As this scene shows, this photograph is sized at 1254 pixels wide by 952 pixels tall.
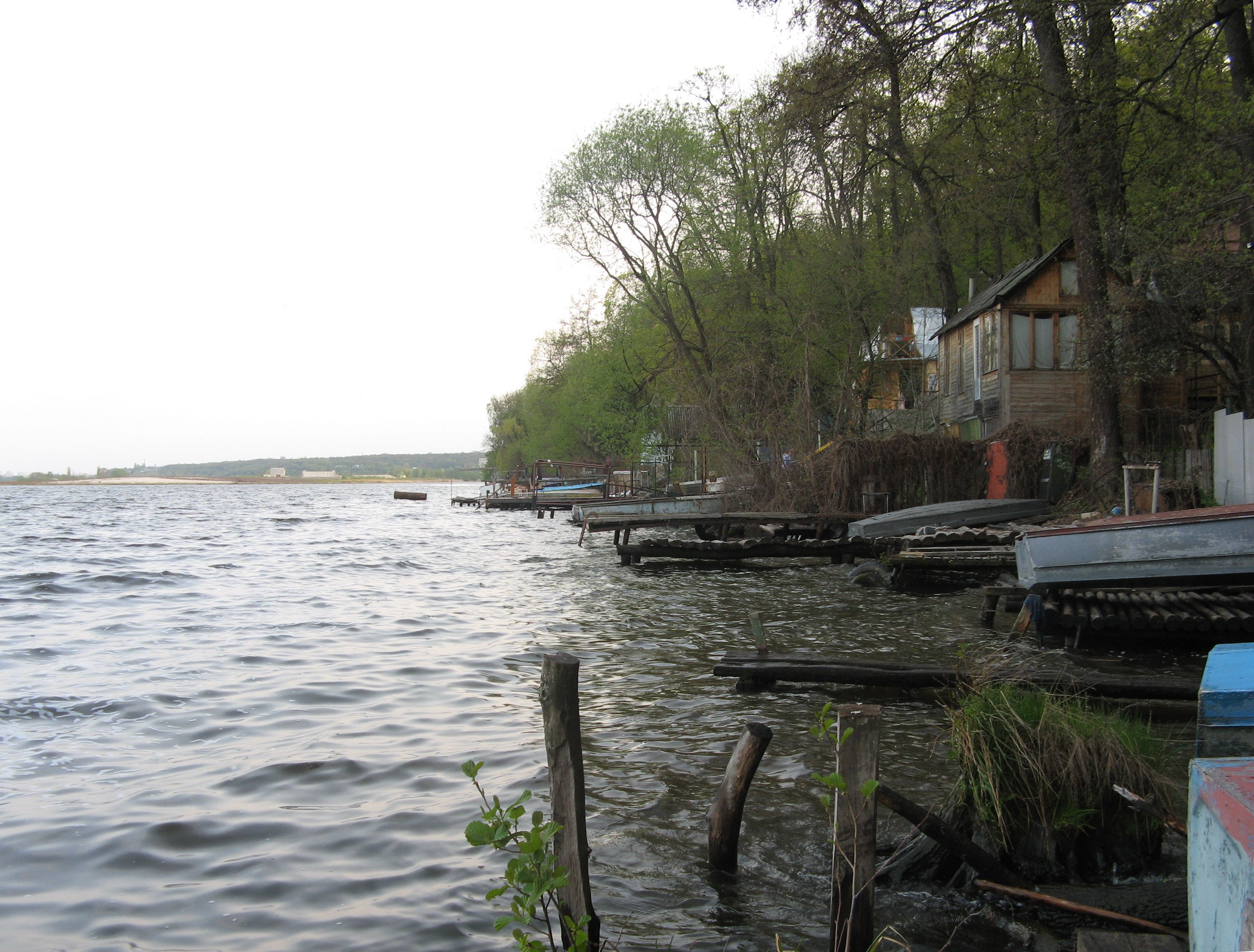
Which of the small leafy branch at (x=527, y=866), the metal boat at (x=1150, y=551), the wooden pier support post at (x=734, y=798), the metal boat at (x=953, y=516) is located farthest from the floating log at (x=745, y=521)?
the small leafy branch at (x=527, y=866)

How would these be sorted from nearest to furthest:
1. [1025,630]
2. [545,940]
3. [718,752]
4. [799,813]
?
[545,940]
[799,813]
[718,752]
[1025,630]

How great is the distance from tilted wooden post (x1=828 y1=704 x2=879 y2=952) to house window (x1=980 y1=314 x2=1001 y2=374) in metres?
24.3

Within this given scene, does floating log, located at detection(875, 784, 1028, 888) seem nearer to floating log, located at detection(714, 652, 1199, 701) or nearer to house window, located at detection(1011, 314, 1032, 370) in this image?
floating log, located at detection(714, 652, 1199, 701)

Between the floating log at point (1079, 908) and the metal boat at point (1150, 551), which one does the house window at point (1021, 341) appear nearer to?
the metal boat at point (1150, 551)

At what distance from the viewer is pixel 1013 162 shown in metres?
18.1

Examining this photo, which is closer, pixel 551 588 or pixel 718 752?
pixel 718 752

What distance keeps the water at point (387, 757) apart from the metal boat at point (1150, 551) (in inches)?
49.2

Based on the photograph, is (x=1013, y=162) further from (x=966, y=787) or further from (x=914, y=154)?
(x=966, y=787)

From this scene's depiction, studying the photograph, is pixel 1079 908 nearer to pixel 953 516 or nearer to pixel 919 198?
pixel 953 516

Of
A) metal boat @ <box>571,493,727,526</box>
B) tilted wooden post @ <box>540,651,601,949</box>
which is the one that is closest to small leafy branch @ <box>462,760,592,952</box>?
tilted wooden post @ <box>540,651,601,949</box>

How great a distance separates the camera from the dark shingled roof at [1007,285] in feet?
81.5

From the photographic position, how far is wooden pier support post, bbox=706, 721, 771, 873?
4.34m

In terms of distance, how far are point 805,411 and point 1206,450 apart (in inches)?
417

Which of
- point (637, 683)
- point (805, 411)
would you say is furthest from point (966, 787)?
point (805, 411)
